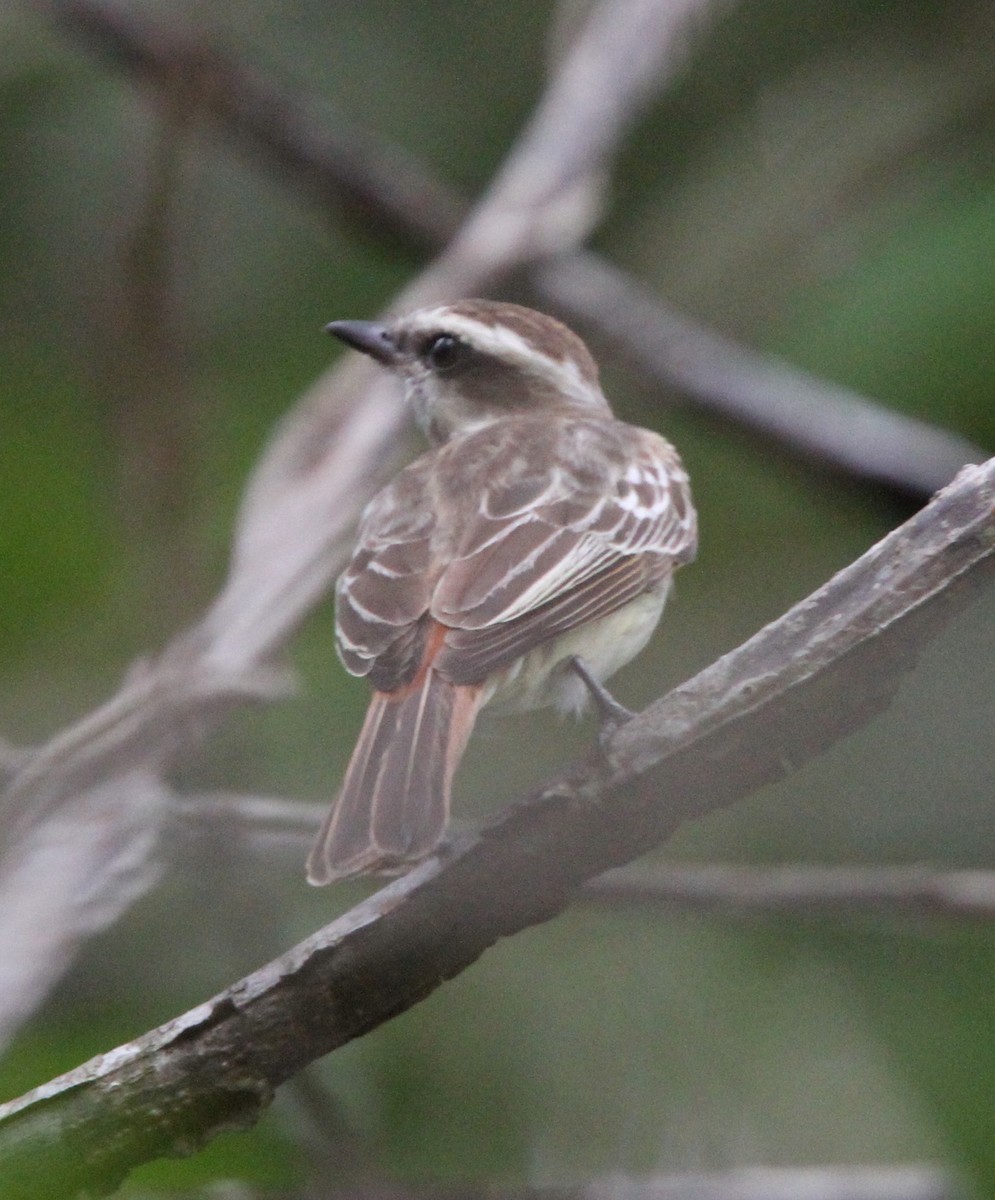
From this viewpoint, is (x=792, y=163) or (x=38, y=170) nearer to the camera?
(x=792, y=163)

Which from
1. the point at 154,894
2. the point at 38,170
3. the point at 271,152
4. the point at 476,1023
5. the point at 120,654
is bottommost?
the point at 476,1023

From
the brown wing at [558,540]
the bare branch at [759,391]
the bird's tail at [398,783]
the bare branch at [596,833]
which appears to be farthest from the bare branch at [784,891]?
the bare branch at [759,391]

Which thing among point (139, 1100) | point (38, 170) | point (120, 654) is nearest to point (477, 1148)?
point (120, 654)

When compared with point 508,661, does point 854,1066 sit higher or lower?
lower

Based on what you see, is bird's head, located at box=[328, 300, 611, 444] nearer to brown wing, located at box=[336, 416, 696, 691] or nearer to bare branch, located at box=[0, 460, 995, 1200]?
brown wing, located at box=[336, 416, 696, 691]

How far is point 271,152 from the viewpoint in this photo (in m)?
6.49

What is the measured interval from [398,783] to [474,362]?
1.84 metres

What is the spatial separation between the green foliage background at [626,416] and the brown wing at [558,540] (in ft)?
1.73

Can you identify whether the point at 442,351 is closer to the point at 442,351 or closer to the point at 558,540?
the point at 442,351

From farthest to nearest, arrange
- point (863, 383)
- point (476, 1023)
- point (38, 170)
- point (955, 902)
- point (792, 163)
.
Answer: point (38, 170) → point (792, 163) → point (863, 383) → point (476, 1023) → point (955, 902)

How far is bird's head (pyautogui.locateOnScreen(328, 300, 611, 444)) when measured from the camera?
465 cm

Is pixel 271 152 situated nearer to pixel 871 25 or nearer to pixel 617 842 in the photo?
pixel 871 25

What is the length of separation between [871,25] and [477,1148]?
166 inches

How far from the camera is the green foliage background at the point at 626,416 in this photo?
4387mm
